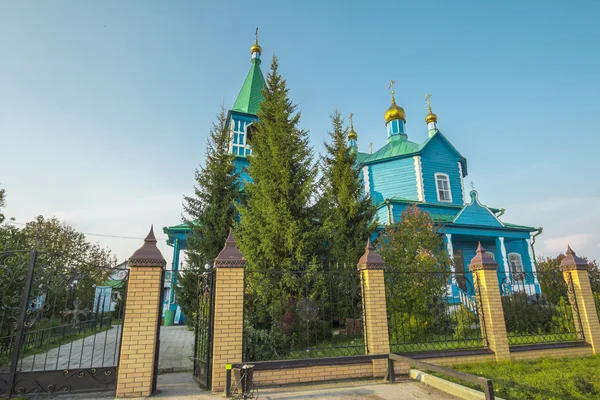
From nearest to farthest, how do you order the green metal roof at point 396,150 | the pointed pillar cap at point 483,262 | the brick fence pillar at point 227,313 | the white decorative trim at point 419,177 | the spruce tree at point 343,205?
the brick fence pillar at point 227,313 < the pointed pillar cap at point 483,262 < the spruce tree at point 343,205 < the white decorative trim at point 419,177 < the green metal roof at point 396,150

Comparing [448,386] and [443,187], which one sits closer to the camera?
[448,386]

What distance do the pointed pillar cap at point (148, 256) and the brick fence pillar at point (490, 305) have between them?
6036mm

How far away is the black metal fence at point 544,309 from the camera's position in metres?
7.88

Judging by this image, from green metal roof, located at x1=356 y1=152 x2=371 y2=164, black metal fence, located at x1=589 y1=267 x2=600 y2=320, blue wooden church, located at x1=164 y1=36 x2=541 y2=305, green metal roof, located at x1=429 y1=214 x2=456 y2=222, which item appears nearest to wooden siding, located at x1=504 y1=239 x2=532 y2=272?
blue wooden church, located at x1=164 y1=36 x2=541 y2=305

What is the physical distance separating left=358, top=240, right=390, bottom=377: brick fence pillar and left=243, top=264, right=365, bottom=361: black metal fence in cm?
46

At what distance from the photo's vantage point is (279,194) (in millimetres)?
9609

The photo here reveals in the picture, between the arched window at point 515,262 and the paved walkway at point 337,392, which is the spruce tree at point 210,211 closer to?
the paved walkway at point 337,392

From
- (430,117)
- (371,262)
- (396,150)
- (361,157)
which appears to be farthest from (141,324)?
(361,157)

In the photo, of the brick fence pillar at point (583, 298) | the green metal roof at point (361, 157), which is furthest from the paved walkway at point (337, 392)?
the green metal roof at point (361, 157)

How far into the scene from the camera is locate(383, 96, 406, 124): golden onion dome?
79.3 feet

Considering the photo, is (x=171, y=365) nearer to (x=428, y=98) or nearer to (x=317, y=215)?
(x=317, y=215)

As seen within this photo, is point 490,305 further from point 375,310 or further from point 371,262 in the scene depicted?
point 371,262

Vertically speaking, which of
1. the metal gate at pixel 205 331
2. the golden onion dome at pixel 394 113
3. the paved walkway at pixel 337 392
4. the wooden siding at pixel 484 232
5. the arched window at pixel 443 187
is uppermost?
the golden onion dome at pixel 394 113

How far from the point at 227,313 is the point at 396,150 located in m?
18.4
